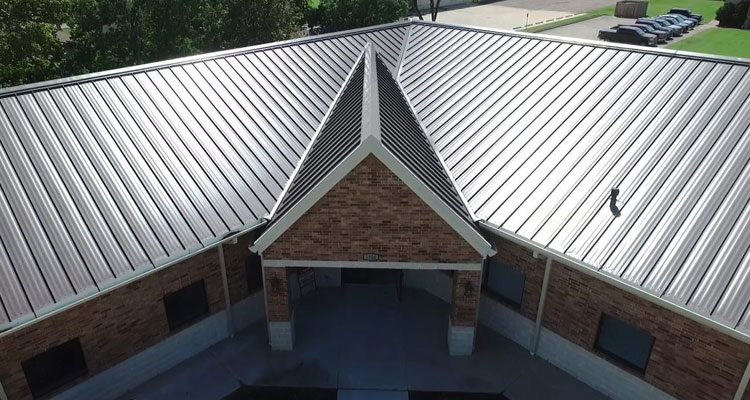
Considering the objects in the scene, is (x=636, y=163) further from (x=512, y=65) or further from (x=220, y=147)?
(x=220, y=147)

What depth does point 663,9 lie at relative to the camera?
79.2 meters

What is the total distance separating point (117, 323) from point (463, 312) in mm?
9713

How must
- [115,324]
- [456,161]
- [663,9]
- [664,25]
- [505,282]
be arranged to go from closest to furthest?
[115,324] → [505,282] → [456,161] → [664,25] → [663,9]

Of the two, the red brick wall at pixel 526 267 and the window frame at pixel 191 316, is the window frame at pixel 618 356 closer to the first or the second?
the red brick wall at pixel 526 267

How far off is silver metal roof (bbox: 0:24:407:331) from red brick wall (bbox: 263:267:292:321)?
5.21 ft

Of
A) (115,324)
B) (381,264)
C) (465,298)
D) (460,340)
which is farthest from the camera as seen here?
(460,340)

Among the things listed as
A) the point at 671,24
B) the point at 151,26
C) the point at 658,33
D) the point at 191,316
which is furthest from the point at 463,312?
the point at 671,24

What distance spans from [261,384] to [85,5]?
1010 inches

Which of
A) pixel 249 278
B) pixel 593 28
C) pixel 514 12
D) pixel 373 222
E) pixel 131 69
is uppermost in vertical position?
pixel 131 69

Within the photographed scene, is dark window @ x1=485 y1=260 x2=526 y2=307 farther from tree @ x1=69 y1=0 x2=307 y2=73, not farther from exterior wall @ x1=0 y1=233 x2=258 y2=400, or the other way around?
tree @ x1=69 y1=0 x2=307 y2=73

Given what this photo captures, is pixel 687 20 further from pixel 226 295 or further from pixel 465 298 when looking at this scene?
pixel 226 295

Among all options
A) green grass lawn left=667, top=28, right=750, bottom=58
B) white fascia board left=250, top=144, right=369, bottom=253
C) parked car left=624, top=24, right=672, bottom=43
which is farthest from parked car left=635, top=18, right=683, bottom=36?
white fascia board left=250, top=144, right=369, bottom=253

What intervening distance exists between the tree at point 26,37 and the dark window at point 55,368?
755 inches

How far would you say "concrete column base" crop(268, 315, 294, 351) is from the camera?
16139 mm
